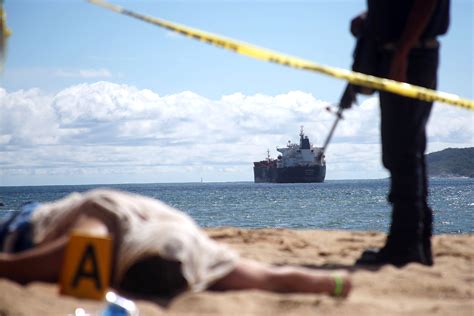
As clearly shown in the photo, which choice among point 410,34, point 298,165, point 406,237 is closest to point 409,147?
point 406,237

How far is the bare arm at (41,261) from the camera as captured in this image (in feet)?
9.01

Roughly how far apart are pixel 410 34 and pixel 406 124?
0.58 m

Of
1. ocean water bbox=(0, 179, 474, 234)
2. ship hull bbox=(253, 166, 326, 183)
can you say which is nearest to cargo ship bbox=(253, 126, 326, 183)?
ship hull bbox=(253, 166, 326, 183)

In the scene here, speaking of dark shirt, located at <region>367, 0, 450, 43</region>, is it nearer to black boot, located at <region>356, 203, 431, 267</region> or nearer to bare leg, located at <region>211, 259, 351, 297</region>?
black boot, located at <region>356, 203, 431, 267</region>

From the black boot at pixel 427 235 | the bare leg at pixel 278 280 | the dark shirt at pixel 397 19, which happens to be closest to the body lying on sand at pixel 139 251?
the bare leg at pixel 278 280

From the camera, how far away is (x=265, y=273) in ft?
9.86

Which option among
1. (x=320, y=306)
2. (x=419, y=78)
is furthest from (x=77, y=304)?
(x=419, y=78)

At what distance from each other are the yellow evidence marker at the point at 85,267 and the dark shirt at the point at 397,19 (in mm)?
2441

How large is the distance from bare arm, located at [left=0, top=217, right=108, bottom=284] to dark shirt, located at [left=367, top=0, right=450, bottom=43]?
239 cm

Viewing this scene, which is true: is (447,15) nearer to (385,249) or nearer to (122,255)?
(385,249)

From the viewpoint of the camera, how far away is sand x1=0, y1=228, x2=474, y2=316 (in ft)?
8.47

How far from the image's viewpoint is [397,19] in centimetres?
412

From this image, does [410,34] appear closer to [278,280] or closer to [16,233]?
[278,280]

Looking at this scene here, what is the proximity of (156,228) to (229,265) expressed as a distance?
43cm
